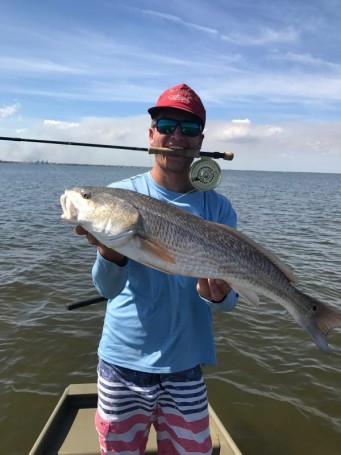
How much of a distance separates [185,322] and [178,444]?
→ 3.84 feet

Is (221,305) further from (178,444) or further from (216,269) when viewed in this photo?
(178,444)

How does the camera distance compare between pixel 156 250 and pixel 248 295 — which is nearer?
pixel 156 250

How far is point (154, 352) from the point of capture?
3.59 meters

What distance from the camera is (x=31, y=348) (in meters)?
9.90

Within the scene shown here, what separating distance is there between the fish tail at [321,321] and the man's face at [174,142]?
6.27ft

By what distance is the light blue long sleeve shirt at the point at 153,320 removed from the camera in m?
3.56

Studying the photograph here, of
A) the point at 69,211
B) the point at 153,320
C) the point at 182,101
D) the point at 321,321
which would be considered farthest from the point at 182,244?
the point at 321,321

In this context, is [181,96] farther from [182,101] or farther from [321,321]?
[321,321]

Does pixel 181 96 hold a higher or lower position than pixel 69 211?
higher

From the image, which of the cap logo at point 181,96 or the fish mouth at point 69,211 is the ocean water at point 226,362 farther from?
the cap logo at point 181,96

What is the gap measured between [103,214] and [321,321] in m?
2.38

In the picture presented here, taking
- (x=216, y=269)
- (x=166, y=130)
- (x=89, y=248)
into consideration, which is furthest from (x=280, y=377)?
(x=89, y=248)

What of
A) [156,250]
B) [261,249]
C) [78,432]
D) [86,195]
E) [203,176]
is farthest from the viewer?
[78,432]

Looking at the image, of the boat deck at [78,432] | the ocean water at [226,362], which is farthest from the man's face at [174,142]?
the boat deck at [78,432]
